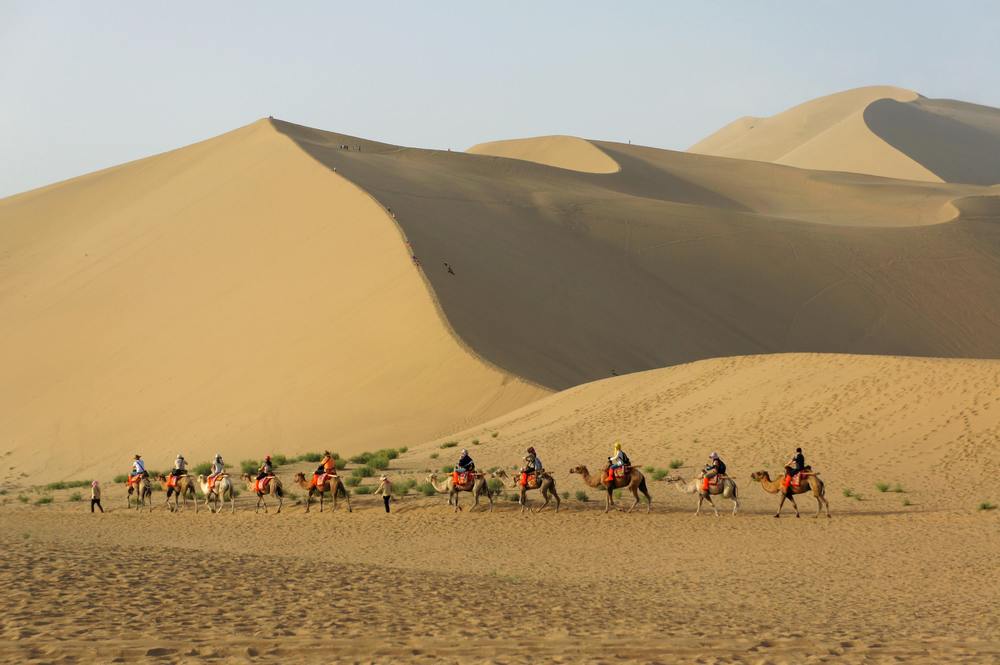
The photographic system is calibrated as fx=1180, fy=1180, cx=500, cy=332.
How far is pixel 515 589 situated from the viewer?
1373 cm

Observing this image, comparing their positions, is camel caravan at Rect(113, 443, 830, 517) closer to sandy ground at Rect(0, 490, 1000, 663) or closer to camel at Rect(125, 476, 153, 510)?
camel at Rect(125, 476, 153, 510)

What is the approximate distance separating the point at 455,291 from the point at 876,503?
22.7 metres

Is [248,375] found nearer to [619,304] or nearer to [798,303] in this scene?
[619,304]

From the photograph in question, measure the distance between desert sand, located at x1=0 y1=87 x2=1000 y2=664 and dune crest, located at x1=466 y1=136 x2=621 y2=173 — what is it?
192cm

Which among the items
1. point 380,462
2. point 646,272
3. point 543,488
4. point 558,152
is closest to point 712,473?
point 543,488

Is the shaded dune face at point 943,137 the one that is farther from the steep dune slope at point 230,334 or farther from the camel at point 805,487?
the camel at point 805,487

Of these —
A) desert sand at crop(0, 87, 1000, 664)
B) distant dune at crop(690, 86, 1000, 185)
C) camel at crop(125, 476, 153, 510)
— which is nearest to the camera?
desert sand at crop(0, 87, 1000, 664)

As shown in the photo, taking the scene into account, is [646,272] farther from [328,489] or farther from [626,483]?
[328,489]

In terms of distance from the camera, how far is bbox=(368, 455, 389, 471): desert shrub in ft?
92.3

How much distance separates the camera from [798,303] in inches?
2157

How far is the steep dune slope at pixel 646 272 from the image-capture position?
43500 mm

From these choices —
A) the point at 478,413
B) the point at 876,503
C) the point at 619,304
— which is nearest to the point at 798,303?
the point at 619,304

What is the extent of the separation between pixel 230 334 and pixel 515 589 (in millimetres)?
31706

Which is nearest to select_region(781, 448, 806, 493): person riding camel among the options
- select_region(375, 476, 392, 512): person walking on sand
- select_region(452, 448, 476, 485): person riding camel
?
select_region(452, 448, 476, 485): person riding camel
